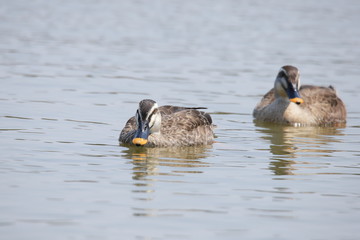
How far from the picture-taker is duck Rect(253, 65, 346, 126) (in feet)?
59.0

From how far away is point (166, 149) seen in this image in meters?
14.3

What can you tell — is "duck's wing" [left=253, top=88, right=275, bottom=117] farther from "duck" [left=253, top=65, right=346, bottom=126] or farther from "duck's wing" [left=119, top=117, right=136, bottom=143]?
"duck's wing" [left=119, top=117, right=136, bottom=143]

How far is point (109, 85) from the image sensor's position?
20.6 meters

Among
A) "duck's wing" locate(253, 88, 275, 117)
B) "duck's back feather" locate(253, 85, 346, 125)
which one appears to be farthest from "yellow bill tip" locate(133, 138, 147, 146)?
"duck's wing" locate(253, 88, 275, 117)

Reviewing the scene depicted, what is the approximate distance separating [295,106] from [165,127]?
14.6 ft

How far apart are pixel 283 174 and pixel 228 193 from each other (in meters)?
1.74

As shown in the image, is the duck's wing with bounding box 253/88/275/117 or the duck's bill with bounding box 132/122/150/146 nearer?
the duck's bill with bounding box 132/122/150/146

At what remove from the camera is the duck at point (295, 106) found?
59.0ft

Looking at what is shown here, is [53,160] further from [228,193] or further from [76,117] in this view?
[76,117]

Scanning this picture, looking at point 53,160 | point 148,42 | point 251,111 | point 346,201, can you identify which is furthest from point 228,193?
point 148,42

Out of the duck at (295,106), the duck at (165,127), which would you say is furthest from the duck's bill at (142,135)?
the duck at (295,106)

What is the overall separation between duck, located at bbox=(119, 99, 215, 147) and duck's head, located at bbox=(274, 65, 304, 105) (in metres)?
2.70

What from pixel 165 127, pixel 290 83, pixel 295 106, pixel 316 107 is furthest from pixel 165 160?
pixel 316 107

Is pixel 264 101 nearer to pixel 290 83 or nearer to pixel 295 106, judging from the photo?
pixel 295 106
